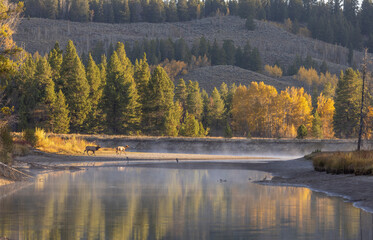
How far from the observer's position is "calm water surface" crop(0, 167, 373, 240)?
47.5 ft

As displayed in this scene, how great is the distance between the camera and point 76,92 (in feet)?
252

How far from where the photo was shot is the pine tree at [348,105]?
93312 mm

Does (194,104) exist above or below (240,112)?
above

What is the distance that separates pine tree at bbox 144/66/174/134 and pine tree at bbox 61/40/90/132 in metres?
10.8

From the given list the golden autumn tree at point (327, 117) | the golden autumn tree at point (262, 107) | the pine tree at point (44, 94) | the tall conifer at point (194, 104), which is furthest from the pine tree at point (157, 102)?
the golden autumn tree at point (327, 117)

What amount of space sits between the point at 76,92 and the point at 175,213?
201 ft

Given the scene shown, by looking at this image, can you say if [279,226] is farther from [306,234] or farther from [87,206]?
[87,206]

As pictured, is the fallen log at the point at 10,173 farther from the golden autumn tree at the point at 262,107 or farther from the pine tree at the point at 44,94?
the golden autumn tree at the point at 262,107

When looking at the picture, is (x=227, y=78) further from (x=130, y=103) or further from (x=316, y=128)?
(x=130, y=103)

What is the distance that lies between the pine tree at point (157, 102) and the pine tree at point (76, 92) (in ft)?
35.3

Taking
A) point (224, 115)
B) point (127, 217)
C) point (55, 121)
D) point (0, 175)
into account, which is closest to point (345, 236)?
point (127, 217)

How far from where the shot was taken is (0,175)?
1069 inches

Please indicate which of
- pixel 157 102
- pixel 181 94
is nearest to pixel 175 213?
pixel 157 102

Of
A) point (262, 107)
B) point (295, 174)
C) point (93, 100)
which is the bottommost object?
point (295, 174)
